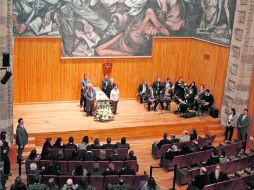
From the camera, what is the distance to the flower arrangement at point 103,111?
1523 centimetres

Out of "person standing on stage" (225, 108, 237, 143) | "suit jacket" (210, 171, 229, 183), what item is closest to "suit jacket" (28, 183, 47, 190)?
"suit jacket" (210, 171, 229, 183)

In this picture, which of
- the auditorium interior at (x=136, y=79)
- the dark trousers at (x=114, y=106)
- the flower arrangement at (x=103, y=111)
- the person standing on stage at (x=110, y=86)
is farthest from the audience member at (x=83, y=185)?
the person standing on stage at (x=110, y=86)

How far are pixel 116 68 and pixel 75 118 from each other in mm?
3658

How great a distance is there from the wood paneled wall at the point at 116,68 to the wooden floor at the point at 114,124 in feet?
2.36

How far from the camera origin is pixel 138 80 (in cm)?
1828

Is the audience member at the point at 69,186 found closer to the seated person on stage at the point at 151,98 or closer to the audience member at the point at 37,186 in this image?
the audience member at the point at 37,186

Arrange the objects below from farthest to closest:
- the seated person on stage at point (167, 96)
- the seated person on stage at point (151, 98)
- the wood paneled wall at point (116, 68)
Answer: the seated person on stage at point (167, 96)
the seated person on stage at point (151, 98)
the wood paneled wall at point (116, 68)

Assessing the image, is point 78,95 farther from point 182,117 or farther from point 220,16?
point 220,16

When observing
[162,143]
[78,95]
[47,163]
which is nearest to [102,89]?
[78,95]

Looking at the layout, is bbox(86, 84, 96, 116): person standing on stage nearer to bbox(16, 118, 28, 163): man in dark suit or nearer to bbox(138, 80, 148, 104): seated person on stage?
bbox(138, 80, 148, 104): seated person on stage

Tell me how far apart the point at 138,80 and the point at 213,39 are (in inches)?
157

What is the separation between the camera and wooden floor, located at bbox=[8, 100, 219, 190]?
13977 millimetres

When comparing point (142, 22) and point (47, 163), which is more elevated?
point (142, 22)

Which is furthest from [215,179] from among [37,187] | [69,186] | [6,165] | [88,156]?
[6,165]
